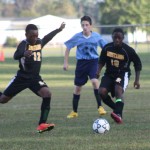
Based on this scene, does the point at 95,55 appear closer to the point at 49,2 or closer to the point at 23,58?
the point at 23,58

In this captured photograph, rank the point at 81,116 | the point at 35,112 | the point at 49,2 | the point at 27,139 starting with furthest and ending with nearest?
the point at 49,2 → the point at 35,112 → the point at 81,116 → the point at 27,139

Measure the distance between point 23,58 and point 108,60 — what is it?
1850 millimetres

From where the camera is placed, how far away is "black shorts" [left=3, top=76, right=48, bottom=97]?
447 inches

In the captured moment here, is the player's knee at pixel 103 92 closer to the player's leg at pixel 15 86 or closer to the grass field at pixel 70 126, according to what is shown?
the grass field at pixel 70 126

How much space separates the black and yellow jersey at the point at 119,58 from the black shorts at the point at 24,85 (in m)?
1.57

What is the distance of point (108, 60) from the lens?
12.5m

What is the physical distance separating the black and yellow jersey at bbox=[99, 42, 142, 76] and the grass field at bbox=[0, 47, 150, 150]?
95cm

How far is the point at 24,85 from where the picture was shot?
11422mm

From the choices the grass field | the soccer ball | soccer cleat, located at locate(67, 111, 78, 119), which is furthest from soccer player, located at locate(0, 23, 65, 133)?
soccer cleat, located at locate(67, 111, 78, 119)


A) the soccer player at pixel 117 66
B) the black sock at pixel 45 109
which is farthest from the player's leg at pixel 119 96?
the black sock at pixel 45 109

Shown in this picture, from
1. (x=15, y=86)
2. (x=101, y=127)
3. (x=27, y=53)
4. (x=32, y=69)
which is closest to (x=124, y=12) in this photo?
(x=15, y=86)

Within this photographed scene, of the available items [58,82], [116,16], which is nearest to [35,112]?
[58,82]

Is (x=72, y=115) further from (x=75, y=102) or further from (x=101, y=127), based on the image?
(x=101, y=127)

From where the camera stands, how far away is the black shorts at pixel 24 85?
11344 millimetres
